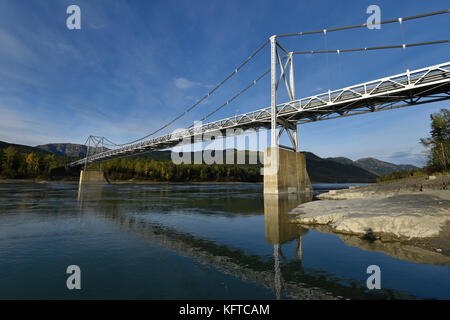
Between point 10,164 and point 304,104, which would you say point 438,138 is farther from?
point 10,164

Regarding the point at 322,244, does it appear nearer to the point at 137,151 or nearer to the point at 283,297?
the point at 283,297

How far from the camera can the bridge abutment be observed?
2789cm

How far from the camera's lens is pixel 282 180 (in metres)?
28.7

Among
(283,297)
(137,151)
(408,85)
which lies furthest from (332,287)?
(137,151)

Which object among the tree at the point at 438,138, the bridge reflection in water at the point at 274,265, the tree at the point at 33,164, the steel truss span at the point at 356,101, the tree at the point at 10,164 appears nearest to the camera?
the bridge reflection in water at the point at 274,265

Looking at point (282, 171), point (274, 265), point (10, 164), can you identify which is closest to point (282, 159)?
point (282, 171)

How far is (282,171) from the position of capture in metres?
29.2

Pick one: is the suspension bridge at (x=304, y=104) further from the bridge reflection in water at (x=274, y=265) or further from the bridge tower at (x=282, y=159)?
the bridge reflection in water at (x=274, y=265)

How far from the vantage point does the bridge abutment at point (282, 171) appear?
27891 millimetres

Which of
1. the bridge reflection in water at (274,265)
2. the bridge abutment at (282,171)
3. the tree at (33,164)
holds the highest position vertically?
the tree at (33,164)

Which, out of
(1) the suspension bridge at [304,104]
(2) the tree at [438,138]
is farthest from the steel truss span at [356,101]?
(2) the tree at [438,138]

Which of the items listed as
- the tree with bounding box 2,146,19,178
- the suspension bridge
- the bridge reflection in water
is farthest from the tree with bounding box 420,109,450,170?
the tree with bounding box 2,146,19,178

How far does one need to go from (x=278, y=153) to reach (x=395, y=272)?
24105 millimetres
